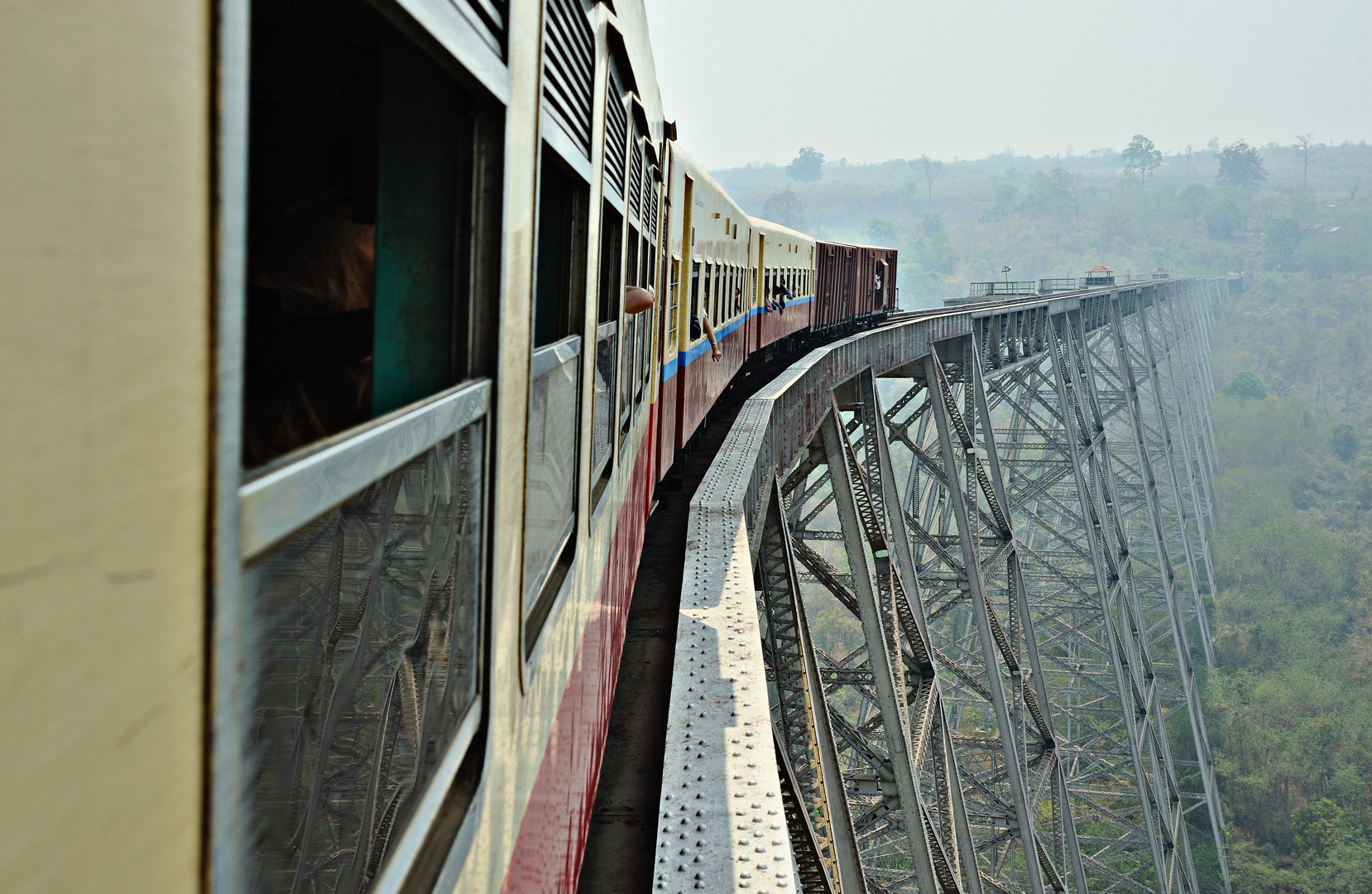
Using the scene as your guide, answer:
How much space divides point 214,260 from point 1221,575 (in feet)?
157

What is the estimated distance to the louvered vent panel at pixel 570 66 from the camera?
1302mm

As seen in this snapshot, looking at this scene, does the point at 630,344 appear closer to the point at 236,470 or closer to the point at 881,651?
the point at 236,470

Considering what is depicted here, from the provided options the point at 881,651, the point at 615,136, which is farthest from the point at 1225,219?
the point at 615,136

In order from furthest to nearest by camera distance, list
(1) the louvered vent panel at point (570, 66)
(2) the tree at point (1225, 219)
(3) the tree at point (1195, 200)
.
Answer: (3) the tree at point (1195, 200) < (2) the tree at point (1225, 219) < (1) the louvered vent panel at point (570, 66)

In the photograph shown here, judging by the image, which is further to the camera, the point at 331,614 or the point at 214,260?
the point at 331,614

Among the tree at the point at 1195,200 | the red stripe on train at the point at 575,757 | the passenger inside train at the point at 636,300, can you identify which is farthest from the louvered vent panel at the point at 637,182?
the tree at the point at 1195,200

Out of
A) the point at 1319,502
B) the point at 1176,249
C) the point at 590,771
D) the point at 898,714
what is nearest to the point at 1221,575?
the point at 1319,502

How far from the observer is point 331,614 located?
118 cm

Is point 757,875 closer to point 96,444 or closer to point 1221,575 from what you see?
point 96,444

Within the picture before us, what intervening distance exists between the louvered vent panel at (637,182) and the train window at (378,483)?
144 cm

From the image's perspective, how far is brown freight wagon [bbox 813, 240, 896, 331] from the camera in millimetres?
19703

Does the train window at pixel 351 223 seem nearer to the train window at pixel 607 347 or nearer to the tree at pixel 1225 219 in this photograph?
the train window at pixel 607 347

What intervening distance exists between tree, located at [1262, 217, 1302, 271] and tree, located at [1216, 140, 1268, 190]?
45.7 meters

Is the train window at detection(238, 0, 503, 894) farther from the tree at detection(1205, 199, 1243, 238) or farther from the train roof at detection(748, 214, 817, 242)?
the tree at detection(1205, 199, 1243, 238)
